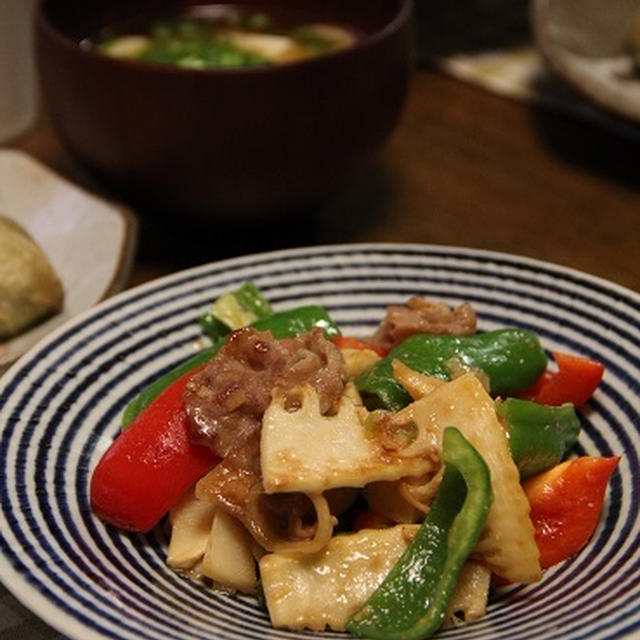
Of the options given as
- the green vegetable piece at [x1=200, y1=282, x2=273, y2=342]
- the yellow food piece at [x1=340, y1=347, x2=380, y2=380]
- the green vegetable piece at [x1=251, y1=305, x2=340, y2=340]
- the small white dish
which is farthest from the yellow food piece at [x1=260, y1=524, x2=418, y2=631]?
the small white dish

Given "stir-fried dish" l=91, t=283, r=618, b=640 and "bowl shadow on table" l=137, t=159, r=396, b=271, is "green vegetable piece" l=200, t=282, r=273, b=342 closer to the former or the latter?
"stir-fried dish" l=91, t=283, r=618, b=640

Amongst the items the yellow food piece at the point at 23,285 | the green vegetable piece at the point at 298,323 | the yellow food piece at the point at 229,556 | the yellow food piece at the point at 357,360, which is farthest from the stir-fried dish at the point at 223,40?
the yellow food piece at the point at 229,556

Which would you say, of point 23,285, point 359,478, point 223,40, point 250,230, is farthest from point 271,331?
point 223,40

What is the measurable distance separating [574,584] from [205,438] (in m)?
0.45

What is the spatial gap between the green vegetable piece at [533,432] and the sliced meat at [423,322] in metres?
0.20

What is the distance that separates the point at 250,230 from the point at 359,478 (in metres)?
1.19

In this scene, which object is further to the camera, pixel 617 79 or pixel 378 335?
pixel 617 79

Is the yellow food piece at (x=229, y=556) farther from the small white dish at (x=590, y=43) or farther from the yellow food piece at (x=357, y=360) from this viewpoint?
the small white dish at (x=590, y=43)

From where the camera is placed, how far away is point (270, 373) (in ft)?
4.45

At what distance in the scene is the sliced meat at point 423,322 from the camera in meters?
1.54

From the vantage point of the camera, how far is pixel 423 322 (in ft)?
5.09

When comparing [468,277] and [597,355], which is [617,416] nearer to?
[597,355]

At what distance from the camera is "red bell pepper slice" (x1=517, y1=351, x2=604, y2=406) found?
4.96 feet

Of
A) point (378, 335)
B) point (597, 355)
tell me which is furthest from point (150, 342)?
point (597, 355)
